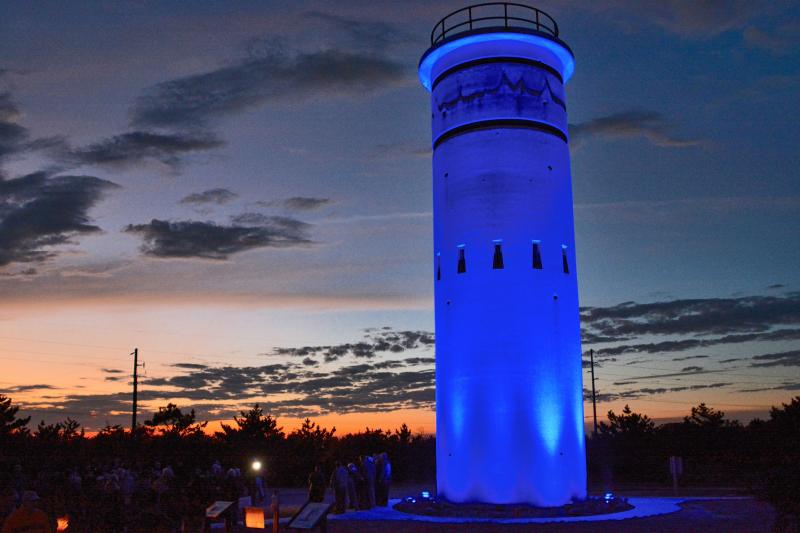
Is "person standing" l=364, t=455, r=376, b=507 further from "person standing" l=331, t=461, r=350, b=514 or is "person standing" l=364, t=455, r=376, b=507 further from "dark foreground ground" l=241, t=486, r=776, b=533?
"dark foreground ground" l=241, t=486, r=776, b=533

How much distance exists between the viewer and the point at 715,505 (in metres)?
27.0

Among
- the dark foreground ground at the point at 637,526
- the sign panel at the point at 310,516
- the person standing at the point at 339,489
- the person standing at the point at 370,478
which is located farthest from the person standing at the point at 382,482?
the sign panel at the point at 310,516

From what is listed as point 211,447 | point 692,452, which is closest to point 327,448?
point 211,447

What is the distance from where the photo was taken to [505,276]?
2481 cm

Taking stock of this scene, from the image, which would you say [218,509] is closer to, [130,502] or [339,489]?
[130,502]

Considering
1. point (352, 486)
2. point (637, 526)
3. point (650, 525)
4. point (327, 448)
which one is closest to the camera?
point (637, 526)

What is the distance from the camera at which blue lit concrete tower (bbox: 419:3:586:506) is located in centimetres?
2441

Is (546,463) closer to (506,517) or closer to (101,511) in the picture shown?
(506,517)

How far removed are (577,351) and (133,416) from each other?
1309 inches

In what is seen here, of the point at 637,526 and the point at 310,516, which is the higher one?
the point at 310,516

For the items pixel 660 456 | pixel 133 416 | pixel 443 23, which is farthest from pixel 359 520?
pixel 133 416

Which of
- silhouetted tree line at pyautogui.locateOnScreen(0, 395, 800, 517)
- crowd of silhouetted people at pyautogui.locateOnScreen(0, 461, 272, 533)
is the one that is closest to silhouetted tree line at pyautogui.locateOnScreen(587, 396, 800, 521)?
silhouetted tree line at pyautogui.locateOnScreen(0, 395, 800, 517)

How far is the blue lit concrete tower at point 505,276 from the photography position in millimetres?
24406

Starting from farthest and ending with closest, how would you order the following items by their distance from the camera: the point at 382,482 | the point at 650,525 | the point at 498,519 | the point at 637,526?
the point at 382,482
the point at 498,519
the point at 650,525
the point at 637,526
